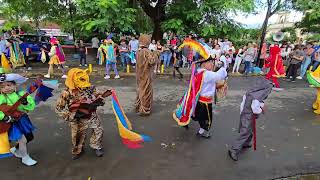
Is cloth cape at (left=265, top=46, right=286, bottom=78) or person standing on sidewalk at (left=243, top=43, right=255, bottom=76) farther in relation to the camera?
person standing on sidewalk at (left=243, top=43, right=255, bottom=76)

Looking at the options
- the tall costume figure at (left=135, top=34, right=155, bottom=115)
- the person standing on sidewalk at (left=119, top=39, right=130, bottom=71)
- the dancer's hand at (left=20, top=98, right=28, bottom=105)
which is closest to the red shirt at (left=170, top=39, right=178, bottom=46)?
the person standing on sidewalk at (left=119, top=39, right=130, bottom=71)

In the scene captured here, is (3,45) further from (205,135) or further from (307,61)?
(307,61)

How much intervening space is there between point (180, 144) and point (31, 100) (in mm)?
2722

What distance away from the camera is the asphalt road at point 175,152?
4.61m

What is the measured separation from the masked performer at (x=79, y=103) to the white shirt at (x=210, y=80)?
6.21 feet

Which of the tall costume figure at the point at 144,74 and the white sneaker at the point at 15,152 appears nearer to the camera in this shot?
the white sneaker at the point at 15,152

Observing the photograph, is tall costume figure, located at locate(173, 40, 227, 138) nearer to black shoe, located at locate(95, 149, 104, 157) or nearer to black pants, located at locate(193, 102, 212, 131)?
black pants, located at locate(193, 102, 212, 131)

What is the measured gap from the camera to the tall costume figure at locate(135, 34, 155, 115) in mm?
6961

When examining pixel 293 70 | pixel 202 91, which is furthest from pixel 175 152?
pixel 293 70

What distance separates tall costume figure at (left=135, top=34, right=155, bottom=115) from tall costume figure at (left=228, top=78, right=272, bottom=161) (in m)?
2.65

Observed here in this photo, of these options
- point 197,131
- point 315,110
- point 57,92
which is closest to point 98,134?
point 197,131

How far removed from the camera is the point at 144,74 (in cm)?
707

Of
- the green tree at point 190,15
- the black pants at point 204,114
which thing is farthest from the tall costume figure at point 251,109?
the green tree at point 190,15

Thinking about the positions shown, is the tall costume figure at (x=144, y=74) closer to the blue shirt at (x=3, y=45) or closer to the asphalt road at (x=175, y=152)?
the asphalt road at (x=175, y=152)
